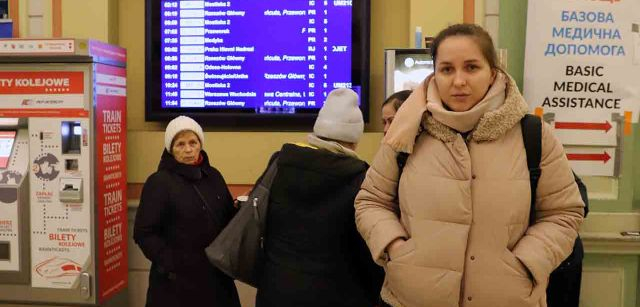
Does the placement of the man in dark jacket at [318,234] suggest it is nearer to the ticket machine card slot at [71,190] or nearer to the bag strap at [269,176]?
the bag strap at [269,176]

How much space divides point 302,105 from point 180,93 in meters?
0.78

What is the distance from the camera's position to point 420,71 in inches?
128

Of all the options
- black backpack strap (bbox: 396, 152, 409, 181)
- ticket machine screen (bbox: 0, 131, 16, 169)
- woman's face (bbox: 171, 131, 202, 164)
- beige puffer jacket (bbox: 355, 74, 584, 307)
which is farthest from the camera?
ticket machine screen (bbox: 0, 131, 16, 169)

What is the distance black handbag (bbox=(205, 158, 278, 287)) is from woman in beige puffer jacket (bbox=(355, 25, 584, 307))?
67cm

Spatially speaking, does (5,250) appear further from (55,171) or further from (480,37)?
(480,37)

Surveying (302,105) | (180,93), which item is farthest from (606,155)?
(180,93)

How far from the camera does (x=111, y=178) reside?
356 centimetres

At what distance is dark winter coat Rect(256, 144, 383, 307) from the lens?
2.17 metres

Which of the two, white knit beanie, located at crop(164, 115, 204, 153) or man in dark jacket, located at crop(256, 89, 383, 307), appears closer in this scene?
man in dark jacket, located at crop(256, 89, 383, 307)

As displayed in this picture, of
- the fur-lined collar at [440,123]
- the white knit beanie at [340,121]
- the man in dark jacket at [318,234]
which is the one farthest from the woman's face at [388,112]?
the fur-lined collar at [440,123]

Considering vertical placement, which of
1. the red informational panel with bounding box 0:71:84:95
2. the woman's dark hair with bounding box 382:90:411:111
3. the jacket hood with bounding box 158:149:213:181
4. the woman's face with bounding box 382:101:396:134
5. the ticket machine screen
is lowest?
the jacket hood with bounding box 158:149:213:181

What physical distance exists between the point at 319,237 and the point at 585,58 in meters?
2.22

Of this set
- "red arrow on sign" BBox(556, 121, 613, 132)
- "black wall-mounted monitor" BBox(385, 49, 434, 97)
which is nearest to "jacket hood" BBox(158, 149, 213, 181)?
"black wall-mounted monitor" BBox(385, 49, 434, 97)

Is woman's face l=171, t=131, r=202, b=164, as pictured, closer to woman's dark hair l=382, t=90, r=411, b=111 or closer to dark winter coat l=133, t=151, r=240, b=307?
dark winter coat l=133, t=151, r=240, b=307
